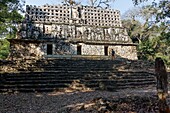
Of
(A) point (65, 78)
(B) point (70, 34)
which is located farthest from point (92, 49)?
(A) point (65, 78)

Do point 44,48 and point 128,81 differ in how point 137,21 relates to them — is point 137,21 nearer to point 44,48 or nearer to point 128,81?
point 44,48

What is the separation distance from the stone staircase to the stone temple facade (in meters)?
4.71

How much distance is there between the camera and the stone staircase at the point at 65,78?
10427 millimetres

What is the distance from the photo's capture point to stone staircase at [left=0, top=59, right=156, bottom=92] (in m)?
10.4

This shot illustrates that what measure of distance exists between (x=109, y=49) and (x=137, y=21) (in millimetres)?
14491

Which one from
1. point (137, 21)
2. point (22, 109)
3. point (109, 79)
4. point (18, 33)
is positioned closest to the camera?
point (22, 109)

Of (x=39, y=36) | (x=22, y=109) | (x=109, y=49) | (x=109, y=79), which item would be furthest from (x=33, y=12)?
(x=22, y=109)

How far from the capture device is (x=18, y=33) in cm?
1867

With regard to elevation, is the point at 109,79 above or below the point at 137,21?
below

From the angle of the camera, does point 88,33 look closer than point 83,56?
No

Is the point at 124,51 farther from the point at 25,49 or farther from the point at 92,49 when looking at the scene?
the point at 25,49

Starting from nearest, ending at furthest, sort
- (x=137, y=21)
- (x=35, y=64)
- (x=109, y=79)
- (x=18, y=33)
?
(x=109, y=79), (x=35, y=64), (x=18, y=33), (x=137, y=21)

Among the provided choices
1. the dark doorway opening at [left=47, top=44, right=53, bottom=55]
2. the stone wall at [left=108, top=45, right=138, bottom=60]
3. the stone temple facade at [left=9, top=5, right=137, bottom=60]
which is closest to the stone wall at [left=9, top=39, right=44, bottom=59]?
the stone temple facade at [left=9, top=5, right=137, bottom=60]

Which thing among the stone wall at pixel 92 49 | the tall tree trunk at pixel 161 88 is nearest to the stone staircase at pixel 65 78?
the stone wall at pixel 92 49
